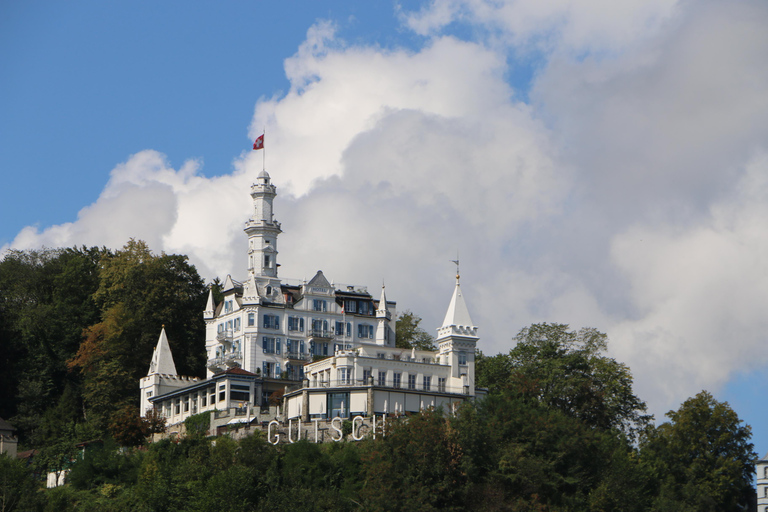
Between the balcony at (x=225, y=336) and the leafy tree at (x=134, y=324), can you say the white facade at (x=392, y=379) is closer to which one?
the balcony at (x=225, y=336)

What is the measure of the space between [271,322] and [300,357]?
4.06m

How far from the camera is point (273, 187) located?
122 meters

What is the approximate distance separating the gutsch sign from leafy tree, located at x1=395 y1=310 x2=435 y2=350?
31.5 m

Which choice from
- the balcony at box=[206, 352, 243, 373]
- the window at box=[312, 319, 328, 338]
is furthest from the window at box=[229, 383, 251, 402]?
the window at box=[312, 319, 328, 338]

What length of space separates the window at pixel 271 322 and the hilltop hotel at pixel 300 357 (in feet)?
0.29

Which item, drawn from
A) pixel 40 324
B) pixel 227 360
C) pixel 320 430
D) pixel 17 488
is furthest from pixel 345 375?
pixel 40 324

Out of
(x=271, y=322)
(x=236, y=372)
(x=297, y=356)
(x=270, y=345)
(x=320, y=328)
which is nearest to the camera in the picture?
(x=236, y=372)

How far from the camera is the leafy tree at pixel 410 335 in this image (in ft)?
408

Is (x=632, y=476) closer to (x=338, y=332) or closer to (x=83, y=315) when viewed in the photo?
(x=338, y=332)

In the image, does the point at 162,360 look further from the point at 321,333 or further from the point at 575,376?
the point at 575,376

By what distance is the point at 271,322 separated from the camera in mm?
Result: 113812

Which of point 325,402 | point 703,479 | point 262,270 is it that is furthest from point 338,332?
point 703,479

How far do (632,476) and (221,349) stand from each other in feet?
146

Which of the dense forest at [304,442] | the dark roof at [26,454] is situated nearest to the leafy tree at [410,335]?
the dense forest at [304,442]
